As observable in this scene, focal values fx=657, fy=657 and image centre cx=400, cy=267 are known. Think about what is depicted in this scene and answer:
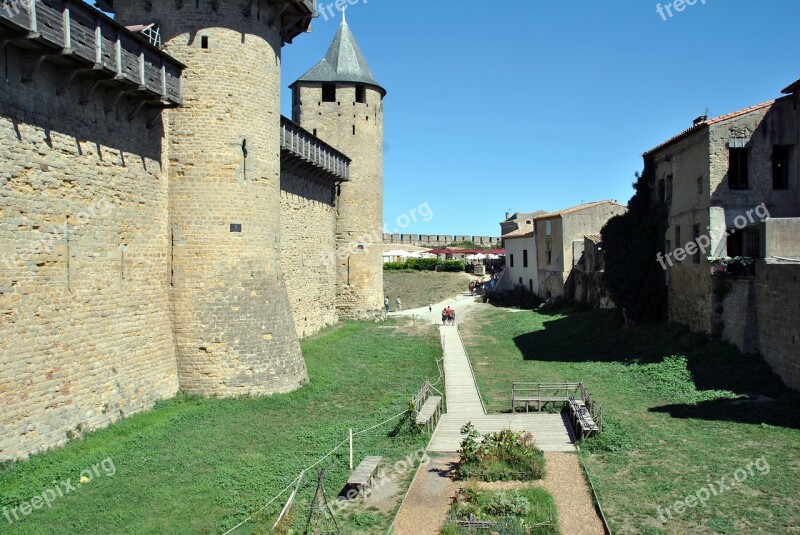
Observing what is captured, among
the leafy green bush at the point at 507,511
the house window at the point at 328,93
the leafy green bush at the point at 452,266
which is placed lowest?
the leafy green bush at the point at 507,511

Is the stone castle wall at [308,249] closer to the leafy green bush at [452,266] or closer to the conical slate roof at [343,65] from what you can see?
the conical slate roof at [343,65]

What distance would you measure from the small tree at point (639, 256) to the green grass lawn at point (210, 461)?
9.88 metres

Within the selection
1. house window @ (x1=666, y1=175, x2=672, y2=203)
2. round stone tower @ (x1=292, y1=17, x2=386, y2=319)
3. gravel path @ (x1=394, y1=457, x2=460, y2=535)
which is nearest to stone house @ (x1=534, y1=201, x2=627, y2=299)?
round stone tower @ (x1=292, y1=17, x2=386, y2=319)

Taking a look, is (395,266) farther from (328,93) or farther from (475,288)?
(328,93)

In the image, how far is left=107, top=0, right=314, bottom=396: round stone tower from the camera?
15383mm

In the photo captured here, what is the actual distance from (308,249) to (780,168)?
1630cm

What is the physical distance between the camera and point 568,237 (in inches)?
1515

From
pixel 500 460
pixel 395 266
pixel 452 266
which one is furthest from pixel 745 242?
pixel 395 266

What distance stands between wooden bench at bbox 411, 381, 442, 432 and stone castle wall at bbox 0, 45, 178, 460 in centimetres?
573

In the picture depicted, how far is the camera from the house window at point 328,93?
31172 mm

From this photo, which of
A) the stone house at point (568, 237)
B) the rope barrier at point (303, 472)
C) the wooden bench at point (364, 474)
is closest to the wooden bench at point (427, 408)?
the rope barrier at point (303, 472)

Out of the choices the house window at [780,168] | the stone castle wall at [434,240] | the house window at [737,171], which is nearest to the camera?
the house window at [737,171]

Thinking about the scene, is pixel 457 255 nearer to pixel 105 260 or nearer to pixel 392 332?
pixel 392 332

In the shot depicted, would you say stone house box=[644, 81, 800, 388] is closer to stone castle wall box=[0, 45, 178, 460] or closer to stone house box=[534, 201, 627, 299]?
stone castle wall box=[0, 45, 178, 460]
